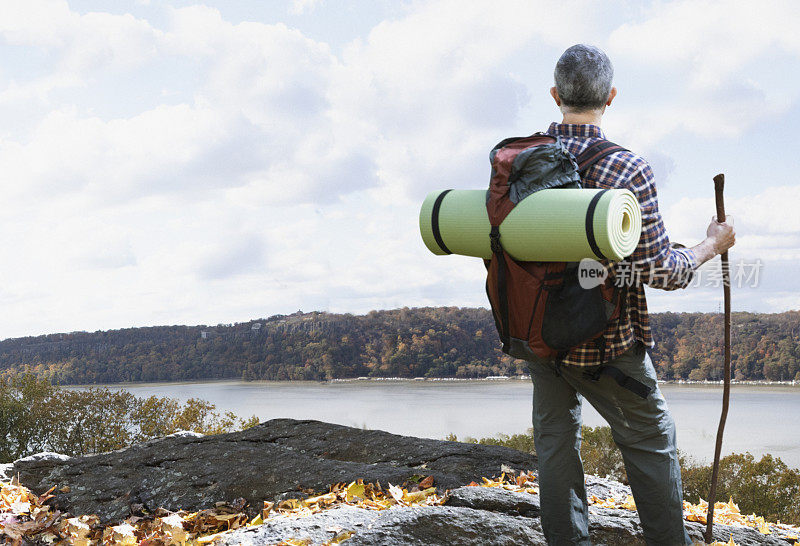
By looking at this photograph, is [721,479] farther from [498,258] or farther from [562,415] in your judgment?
[498,258]

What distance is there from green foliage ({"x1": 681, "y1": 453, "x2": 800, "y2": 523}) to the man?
18.9 feet

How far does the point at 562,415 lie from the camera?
3279 mm

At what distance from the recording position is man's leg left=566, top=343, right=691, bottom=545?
2984 millimetres

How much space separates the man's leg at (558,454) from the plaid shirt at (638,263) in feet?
1.17

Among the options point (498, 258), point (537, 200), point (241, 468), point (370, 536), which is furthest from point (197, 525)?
point (537, 200)

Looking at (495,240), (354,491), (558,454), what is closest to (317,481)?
(354,491)

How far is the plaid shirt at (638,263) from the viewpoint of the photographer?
2852mm

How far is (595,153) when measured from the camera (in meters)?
2.93

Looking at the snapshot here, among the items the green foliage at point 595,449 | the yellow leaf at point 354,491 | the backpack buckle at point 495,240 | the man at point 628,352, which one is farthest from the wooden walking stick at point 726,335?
the green foliage at point 595,449

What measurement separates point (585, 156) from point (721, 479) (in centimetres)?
732

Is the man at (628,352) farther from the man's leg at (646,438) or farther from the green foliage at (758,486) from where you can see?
the green foliage at (758,486)

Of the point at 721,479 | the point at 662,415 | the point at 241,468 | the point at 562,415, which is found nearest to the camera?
the point at 662,415

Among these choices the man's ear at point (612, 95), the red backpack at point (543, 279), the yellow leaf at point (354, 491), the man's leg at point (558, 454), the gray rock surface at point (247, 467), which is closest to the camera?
the red backpack at point (543, 279)

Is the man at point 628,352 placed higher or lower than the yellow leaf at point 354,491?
higher
